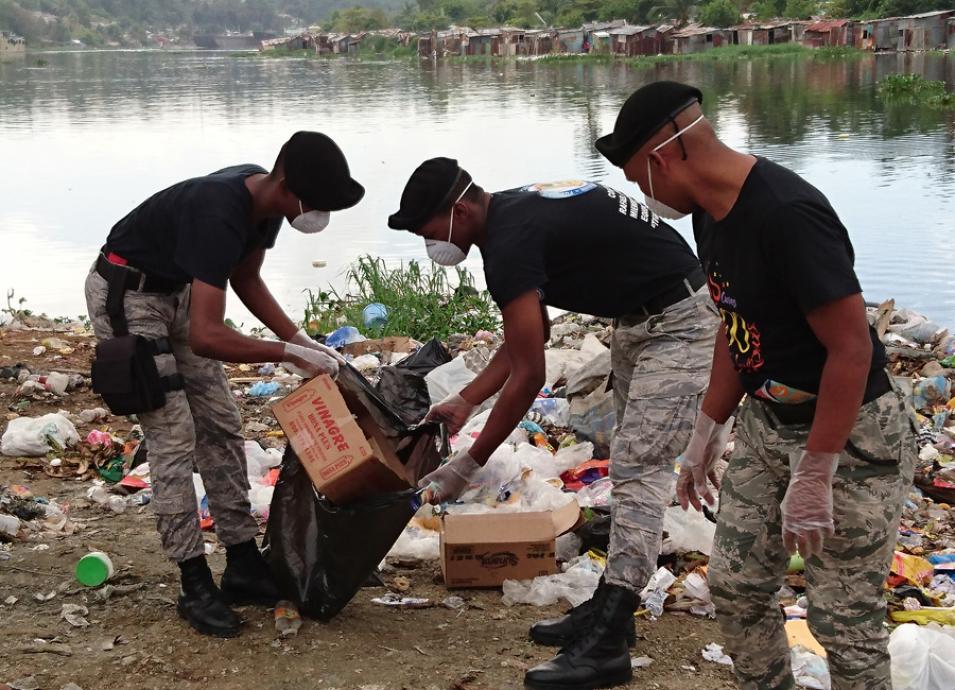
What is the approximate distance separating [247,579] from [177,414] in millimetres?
663

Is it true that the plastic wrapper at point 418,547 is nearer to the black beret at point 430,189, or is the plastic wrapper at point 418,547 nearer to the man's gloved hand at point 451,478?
the man's gloved hand at point 451,478

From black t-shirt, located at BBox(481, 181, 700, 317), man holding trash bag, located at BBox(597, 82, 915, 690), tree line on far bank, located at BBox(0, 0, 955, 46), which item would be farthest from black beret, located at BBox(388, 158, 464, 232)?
tree line on far bank, located at BBox(0, 0, 955, 46)

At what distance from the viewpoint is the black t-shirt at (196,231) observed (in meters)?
3.41

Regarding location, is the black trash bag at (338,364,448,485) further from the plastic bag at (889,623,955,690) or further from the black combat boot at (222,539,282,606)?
the plastic bag at (889,623,955,690)

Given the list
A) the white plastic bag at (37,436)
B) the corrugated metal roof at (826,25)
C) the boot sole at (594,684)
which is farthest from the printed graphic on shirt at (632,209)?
the corrugated metal roof at (826,25)

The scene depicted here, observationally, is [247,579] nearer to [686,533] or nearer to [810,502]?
[686,533]

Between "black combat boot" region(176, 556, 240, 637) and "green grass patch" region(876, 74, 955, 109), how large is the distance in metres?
21.3

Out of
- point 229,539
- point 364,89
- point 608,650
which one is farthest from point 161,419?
point 364,89

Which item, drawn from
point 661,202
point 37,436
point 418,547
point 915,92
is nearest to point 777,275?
point 661,202

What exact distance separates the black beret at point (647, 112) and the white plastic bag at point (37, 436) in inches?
160

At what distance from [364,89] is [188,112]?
9919mm

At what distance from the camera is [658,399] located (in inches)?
139

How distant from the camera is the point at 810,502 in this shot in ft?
8.00

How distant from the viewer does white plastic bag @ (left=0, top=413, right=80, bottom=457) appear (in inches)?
225
